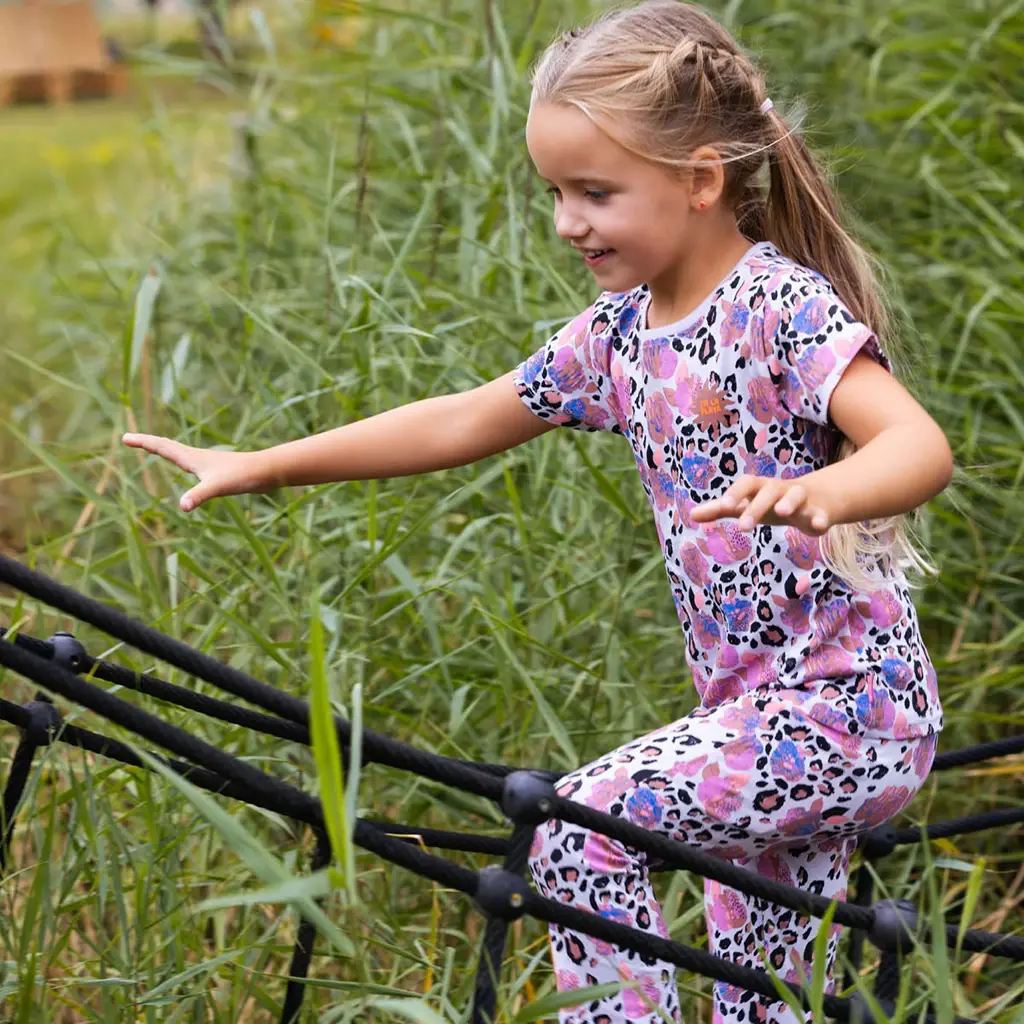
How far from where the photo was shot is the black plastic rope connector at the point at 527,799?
1.35 metres

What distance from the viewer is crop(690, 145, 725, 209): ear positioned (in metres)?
1.62

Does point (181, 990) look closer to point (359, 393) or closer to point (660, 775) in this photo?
point (660, 775)

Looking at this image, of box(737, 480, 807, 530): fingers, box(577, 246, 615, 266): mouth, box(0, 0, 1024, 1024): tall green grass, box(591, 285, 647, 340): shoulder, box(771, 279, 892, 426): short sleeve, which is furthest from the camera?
box(0, 0, 1024, 1024): tall green grass

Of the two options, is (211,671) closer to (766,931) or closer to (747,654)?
(747,654)

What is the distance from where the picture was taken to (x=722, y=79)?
1.66 m

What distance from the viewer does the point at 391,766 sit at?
4.59 feet

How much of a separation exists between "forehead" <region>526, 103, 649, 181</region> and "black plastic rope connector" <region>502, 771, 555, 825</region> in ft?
1.88

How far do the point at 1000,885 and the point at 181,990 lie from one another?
1263 mm

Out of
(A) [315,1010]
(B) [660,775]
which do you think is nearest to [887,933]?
(B) [660,775]

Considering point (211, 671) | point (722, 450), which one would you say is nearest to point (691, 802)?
point (722, 450)

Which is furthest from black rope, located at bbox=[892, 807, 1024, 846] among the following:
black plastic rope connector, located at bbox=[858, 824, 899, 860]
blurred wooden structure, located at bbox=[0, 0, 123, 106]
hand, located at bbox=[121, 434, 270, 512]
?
blurred wooden structure, located at bbox=[0, 0, 123, 106]

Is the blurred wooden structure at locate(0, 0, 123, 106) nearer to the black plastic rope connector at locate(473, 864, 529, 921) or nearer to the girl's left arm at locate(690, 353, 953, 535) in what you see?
the girl's left arm at locate(690, 353, 953, 535)

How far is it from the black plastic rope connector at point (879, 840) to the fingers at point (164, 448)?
0.88m

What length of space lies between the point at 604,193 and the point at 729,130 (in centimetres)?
17
